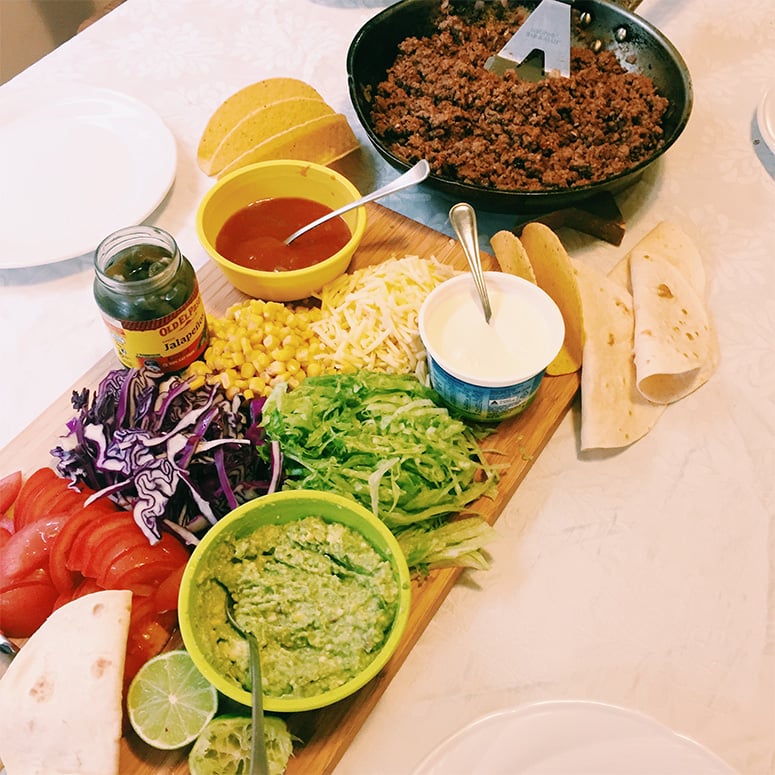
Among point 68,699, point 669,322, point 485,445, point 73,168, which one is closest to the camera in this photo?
point 68,699

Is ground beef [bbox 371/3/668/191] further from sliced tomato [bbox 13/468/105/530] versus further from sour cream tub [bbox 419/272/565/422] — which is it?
sliced tomato [bbox 13/468/105/530]

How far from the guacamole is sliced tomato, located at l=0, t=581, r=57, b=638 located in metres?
0.44

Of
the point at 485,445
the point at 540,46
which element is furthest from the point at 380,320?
the point at 540,46

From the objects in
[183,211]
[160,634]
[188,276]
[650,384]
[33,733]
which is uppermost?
[188,276]

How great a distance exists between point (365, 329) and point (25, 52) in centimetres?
397

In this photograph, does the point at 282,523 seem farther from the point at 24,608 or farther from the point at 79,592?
the point at 24,608

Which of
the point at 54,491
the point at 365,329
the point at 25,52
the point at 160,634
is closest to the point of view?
the point at 160,634

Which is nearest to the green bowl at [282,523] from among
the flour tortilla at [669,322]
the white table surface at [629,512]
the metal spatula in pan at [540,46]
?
the white table surface at [629,512]

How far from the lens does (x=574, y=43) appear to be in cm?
286

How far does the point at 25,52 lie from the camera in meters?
4.65

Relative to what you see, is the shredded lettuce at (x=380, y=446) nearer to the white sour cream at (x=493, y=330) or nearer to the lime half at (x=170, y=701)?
the white sour cream at (x=493, y=330)

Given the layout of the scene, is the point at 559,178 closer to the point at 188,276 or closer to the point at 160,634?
the point at 188,276

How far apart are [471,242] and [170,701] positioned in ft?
4.65

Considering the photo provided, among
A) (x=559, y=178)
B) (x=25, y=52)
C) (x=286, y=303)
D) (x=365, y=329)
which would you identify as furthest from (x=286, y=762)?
(x=25, y=52)
